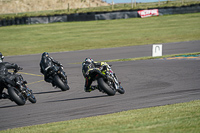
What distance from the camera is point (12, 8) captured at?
80.4 metres

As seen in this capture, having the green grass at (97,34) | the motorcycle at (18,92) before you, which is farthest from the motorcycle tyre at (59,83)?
the green grass at (97,34)

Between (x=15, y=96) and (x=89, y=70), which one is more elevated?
(x=89, y=70)

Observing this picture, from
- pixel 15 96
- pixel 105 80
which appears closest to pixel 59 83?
pixel 105 80

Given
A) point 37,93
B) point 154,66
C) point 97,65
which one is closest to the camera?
point 97,65

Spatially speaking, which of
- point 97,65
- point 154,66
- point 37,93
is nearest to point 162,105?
point 97,65

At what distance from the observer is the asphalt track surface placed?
29.8 feet

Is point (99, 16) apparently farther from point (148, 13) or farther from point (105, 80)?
point (105, 80)

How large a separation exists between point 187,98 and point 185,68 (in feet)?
22.0

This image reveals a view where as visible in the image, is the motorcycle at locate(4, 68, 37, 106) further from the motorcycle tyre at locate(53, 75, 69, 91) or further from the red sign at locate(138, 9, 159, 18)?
the red sign at locate(138, 9, 159, 18)

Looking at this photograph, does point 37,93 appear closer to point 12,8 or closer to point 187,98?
point 187,98

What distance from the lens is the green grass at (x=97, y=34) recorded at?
107 ft

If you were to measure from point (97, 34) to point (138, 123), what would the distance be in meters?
32.0

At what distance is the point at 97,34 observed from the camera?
38500mm

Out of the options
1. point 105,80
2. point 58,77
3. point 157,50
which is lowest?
point 157,50
